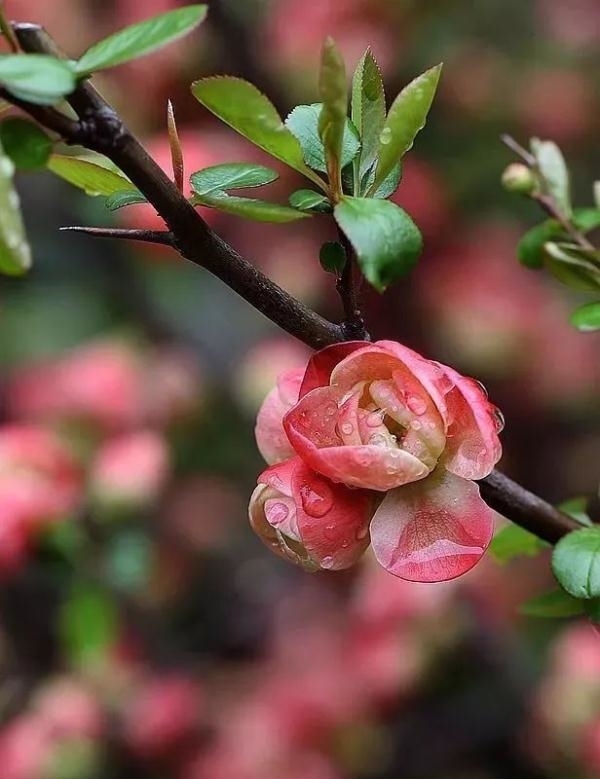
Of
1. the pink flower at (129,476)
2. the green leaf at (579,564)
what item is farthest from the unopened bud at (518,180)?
the pink flower at (129,476)

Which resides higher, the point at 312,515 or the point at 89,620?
the point at 312,515

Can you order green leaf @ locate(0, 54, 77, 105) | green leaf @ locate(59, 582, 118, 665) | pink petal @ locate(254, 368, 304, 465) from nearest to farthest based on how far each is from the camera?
green leaf @ locate(0, 54, 77, 105) → pink petal @ locate(254, 368, 304, 465) → green leaf @ locate(59, 582, 118, 665)

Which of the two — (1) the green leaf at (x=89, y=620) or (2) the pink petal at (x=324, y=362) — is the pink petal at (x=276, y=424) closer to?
(2) the pink petal at (x=324, y=362)

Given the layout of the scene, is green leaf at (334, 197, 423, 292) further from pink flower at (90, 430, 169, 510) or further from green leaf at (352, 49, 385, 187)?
pink flower at (90, 430, 169, 510)

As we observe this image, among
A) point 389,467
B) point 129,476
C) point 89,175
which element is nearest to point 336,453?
point 389,467

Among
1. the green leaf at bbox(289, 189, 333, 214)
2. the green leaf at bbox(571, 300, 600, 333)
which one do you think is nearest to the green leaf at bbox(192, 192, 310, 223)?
the green leaf at bbox(289, 189, 333, 214)

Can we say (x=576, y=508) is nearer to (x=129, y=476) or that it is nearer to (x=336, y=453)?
(x=336, y=453)
